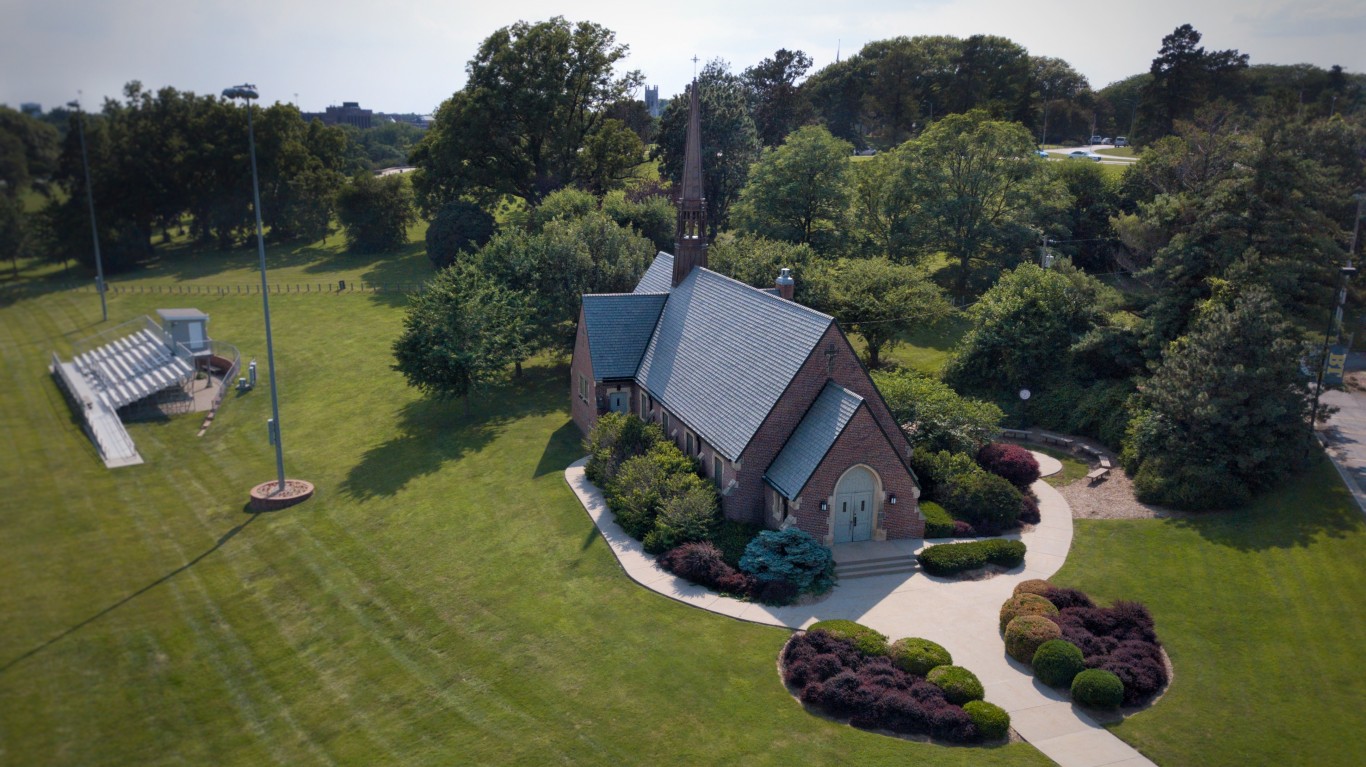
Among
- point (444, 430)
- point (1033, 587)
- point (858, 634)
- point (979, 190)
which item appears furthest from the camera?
point (979, 190)

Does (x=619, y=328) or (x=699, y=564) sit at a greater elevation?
(x=619, y=328)

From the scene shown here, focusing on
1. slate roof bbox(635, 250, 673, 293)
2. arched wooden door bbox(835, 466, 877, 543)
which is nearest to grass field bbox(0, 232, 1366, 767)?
arched wooden door bbox(835, 466, 877, 543)

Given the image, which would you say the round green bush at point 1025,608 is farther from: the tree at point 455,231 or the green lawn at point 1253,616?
the tree at point 455,231

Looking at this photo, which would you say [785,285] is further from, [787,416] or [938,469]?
[938,469]

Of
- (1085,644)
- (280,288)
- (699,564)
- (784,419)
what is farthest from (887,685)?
(280,288)

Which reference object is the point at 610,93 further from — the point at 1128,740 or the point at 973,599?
the point at 1128,740

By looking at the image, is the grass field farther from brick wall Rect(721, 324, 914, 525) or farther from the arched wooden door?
the arched wooden door
